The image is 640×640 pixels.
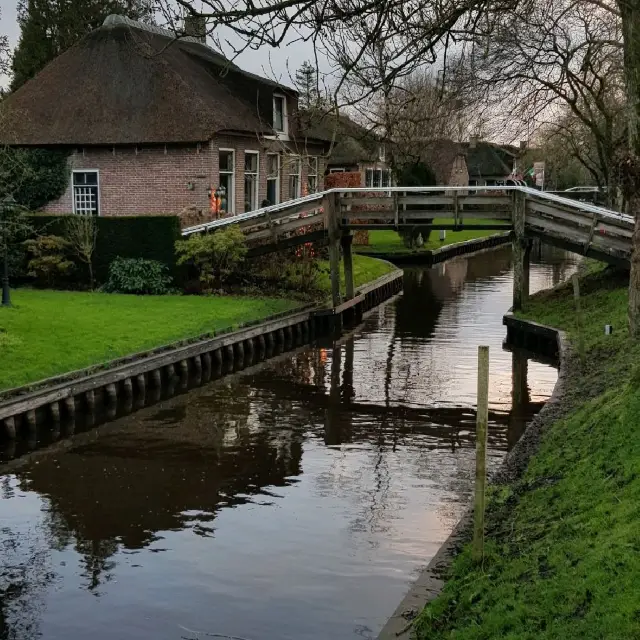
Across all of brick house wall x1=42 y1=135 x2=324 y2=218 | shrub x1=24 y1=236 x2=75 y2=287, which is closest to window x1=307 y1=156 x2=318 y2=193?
brick house wall x1=42 y1=135 x2=324 y2=218

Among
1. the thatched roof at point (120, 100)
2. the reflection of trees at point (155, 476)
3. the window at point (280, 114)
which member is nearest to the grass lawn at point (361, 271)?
the thatched roof at point (120, 100)

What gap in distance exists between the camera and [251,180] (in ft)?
113

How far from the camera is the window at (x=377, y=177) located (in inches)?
2269

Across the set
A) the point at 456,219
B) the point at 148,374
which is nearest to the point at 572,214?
the point at 456,219

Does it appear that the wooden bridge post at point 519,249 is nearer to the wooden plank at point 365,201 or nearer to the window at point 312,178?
the wooden plank at point 365,201

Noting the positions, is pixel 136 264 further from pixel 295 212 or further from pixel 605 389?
pixel 605 389

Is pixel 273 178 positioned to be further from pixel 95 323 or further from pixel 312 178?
pixel 95 323

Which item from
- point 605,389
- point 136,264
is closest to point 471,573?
point 605,389

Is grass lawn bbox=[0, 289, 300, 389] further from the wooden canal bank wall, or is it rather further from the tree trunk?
the tree trunk

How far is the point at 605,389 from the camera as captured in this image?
43.4ft

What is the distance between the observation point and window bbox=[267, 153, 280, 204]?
3612 cm

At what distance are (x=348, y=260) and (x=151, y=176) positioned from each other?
769 cm

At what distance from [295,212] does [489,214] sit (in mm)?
5605

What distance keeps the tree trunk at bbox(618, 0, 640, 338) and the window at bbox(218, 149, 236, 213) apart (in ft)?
61.0
